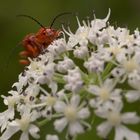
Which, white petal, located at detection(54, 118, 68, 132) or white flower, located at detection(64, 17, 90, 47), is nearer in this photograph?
white petal, located at detection(54, 118, 68, 132)

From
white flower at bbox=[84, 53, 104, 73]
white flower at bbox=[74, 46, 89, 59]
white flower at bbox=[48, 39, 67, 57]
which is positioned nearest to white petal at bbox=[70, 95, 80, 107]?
white flower at bbox=[84, 53, 104, 73]

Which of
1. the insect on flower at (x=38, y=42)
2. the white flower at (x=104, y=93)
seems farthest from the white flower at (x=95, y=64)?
the insect on flower at (x=38, y=42)

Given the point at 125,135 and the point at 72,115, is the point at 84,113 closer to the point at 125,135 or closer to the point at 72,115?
the point at 72,115

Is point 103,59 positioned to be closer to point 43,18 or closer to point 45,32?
point 45,32

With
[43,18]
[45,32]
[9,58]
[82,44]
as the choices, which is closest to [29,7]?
[43,18]

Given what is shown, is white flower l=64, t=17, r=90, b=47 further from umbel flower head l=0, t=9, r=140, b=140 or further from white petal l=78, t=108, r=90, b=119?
white petal l=78, t=108, r=90, b=119

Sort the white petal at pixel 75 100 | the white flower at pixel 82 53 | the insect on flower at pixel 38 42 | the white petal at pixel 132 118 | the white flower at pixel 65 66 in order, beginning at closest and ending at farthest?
the white petal at pixel 132 118
the white petal at pixel 75 100
the white flower at pixel 65 66
the white flower at pixel 82 53
the insect on flower at pixel 38 42

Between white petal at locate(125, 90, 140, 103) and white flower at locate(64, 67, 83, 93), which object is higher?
white flower at locate(64, 67, 83, 93)

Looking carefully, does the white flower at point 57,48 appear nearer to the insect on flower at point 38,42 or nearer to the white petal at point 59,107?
the insect on flower at point 38,42
